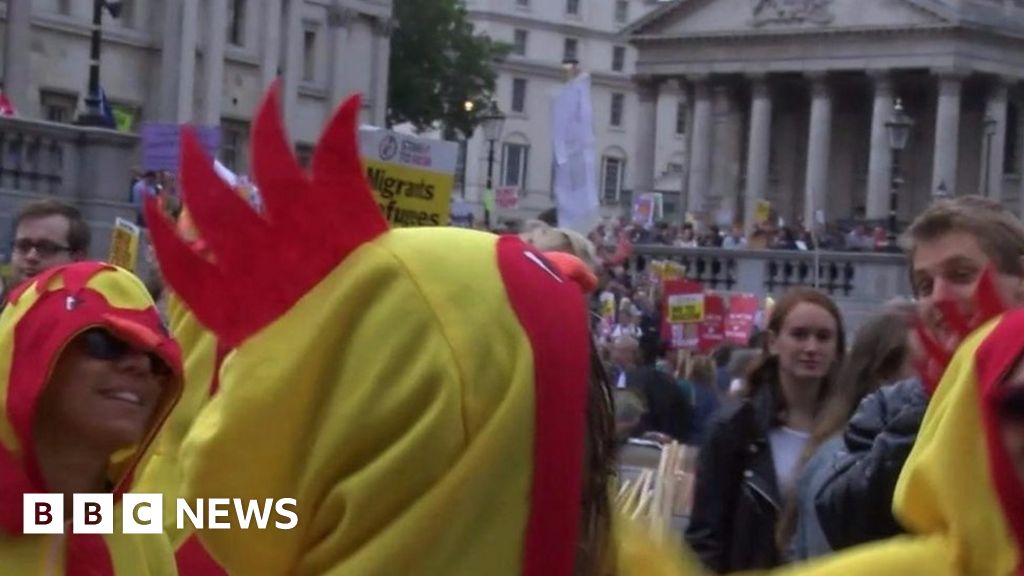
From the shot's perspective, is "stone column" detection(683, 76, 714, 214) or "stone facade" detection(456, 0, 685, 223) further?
"stone facade" detection(456, 0, 685, 223)

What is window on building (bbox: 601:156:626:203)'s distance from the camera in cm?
9641

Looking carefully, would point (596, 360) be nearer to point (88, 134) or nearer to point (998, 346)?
point (998, 346)

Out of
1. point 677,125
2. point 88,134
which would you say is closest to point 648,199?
point 88,134

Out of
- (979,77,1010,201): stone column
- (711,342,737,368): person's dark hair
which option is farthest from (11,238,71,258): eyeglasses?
(979,77,1010,201): stone column

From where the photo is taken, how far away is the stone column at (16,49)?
134 ft

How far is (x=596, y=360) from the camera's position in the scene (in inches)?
95.4

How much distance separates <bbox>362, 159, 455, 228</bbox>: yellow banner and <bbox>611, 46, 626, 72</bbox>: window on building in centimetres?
9227

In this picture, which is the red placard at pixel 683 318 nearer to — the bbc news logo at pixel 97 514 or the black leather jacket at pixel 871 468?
the black leather jacket at pixel 871 468

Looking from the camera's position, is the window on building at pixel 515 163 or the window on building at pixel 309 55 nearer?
the window on building at pixel 309 55

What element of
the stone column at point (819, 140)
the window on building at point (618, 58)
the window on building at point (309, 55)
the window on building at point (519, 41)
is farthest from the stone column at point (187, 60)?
the window on building at point (618, 58)

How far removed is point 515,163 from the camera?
96.5 metres

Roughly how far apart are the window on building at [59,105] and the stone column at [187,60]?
223 centimetres

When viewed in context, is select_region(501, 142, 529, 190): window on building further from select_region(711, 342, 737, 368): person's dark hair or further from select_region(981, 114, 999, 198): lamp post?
select_region(711, 342, 737, 368): person's dark hair

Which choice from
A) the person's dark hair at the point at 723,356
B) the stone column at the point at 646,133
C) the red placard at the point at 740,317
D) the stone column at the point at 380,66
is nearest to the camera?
the person's dark hair at the point at 723,356
